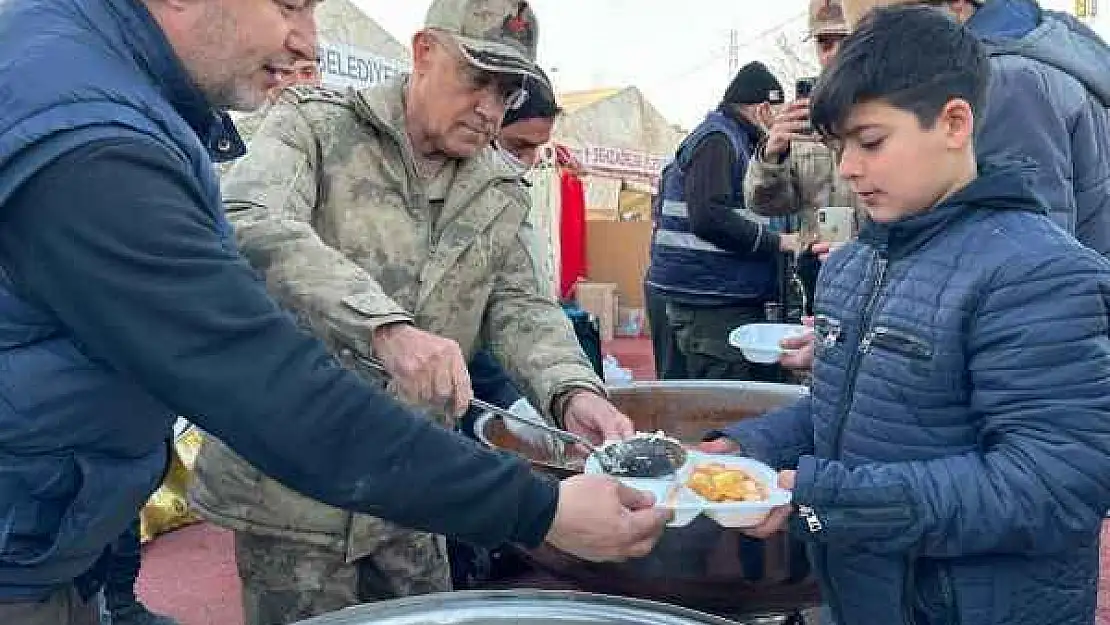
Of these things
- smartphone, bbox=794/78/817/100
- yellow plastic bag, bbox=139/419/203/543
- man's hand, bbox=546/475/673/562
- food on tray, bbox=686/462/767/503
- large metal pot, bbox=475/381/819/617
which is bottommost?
yellow plastic bag, bbox=139/419/203/543

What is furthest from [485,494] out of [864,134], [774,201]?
[774,201]

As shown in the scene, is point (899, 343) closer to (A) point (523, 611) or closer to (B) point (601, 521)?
(B) point (601, 521)

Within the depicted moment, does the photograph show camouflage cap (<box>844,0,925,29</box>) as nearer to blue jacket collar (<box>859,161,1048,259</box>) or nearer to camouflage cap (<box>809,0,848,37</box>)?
blue jacket collar (<box>859,161,1048,259</box>)

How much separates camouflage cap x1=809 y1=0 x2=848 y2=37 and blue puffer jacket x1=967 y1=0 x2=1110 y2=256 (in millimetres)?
933

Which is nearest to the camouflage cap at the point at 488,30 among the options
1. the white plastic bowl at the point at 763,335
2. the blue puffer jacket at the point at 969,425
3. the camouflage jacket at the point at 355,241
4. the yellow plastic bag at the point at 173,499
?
the camouflage jacket at the point at 355,241

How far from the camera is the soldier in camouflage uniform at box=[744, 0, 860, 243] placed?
3.15m

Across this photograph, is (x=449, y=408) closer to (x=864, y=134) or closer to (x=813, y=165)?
(x=864, y=134)

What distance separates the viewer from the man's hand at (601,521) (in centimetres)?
121

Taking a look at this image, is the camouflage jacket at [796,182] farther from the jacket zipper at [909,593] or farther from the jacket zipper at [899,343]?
the jacket zipper at [909,593]

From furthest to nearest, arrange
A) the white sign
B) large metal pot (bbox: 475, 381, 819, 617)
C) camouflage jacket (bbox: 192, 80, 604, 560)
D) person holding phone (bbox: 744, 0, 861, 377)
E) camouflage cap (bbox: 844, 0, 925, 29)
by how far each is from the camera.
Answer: the white sign, person holding phone (bbox: 744, 0, 861, 377), camouflage cap (bbox: 844, 0, 925, 29), large metal pot (bbox: 475, 381, 819, 617), camouflage jacket (bbox: 192, 80, 604, 560)

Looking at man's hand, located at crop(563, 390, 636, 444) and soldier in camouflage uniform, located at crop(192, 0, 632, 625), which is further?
man's hand, located at crop(563, 390, 636, 444)

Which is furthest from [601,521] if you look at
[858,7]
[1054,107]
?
[858,7]

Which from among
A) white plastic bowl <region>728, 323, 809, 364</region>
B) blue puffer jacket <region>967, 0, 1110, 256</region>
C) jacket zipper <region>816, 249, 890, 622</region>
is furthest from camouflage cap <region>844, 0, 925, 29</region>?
white plastic bowl <region>728, 323, 809, 364</region>

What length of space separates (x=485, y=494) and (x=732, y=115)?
118 inches
